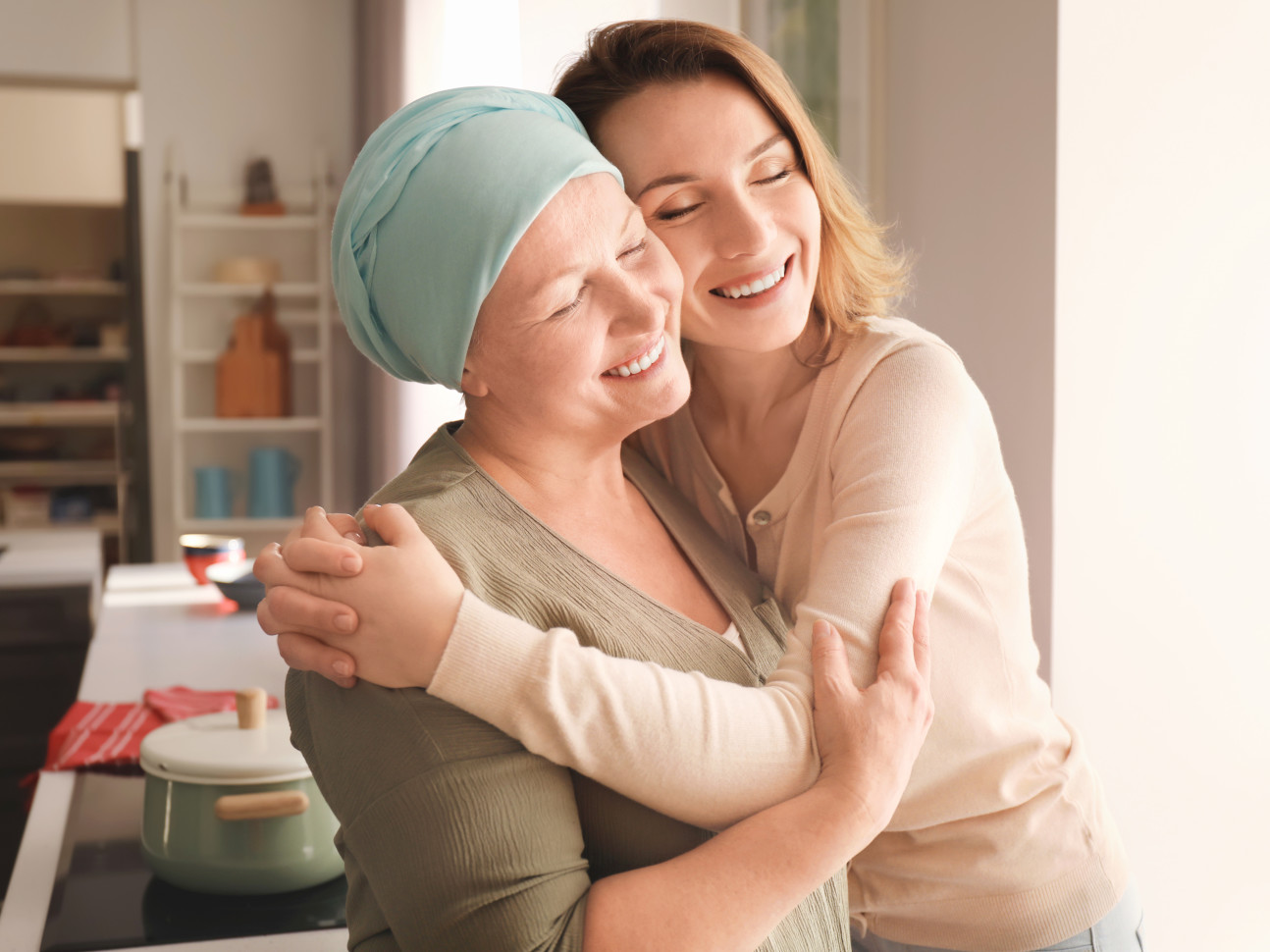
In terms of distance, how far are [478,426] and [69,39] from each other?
5.15 metres

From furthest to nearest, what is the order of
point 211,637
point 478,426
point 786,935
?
point 211,637, point 478,426, point 786,935

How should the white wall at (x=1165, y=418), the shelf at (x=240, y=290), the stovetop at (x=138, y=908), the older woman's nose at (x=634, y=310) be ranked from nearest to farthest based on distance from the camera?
the older woman's nose at (x=634, y=310)
the stovetop at (x=138, y=908)
the white wall at (x=1165, y=418)
the shelf at (x=240, y=290)

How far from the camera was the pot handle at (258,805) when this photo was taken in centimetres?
118

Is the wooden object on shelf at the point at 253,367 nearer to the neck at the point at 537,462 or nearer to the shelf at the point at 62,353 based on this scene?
the shelf at the point at 62,353

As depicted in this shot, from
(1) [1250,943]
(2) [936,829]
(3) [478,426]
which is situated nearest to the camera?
(3) [478,426]

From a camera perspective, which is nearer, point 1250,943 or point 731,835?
point 731,835

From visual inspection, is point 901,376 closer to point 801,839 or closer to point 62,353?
point 801,839

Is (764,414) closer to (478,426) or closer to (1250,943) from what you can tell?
(478,426)

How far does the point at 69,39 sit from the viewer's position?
5219 mm

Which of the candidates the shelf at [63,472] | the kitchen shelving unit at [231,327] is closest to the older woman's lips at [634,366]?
the kitchen shelving unit at [231,327]

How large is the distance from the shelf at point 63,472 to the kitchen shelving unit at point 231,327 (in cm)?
101

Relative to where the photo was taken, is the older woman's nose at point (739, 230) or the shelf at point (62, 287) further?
the shelf at point (62, 287)

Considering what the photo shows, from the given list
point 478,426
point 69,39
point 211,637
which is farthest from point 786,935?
point 69,39

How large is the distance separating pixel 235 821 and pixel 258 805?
0.12 feet
